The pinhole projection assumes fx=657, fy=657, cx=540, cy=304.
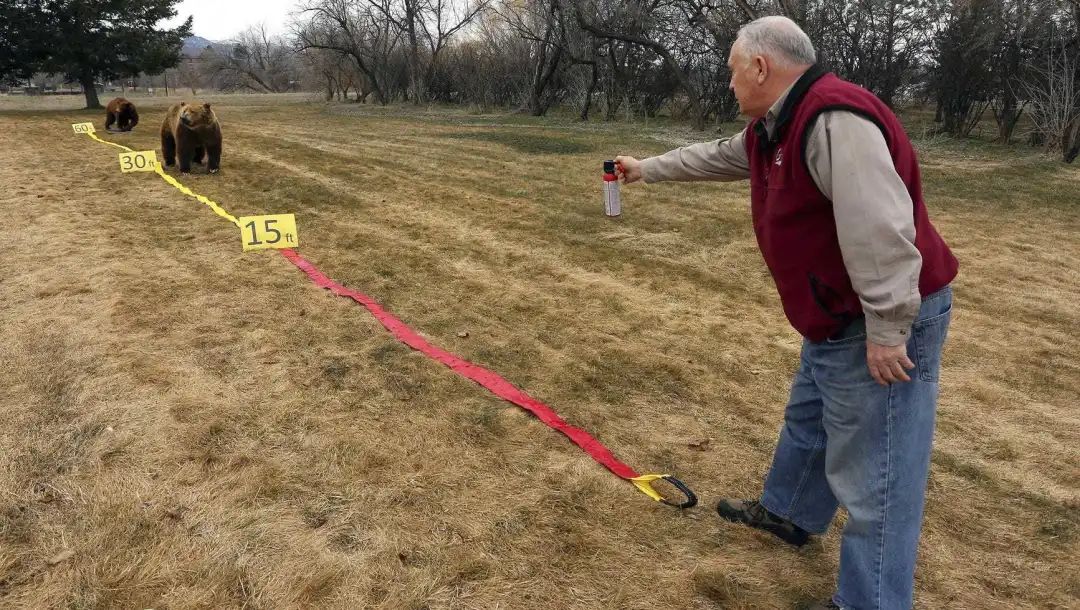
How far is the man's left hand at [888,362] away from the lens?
Answer: 1608 millimetres

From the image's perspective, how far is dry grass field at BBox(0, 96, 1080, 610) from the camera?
7.18 feet

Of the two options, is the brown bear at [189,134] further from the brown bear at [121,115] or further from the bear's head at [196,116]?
the brown bear at [121,115]

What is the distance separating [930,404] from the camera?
1.76 m

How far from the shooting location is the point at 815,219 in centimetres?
169

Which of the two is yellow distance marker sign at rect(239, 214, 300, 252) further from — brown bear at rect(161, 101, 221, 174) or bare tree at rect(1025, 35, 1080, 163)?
bare tree at rect(1025, 35, 1080, 163)

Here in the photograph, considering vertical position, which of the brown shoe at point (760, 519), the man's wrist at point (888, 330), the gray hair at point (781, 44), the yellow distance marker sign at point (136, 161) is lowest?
the brown shoe at point (760, 519)

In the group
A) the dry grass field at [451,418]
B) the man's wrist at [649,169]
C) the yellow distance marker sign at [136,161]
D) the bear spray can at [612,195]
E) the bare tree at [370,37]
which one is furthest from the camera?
the bare tree at [370,37]

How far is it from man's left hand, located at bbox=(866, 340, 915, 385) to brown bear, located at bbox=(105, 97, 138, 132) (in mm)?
17231

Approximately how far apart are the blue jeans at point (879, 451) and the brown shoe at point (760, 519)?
44 centimetres

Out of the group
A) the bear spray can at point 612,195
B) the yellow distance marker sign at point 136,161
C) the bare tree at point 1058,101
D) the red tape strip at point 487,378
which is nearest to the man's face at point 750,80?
the bear spray can at point 612,195

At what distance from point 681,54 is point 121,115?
1557 cm

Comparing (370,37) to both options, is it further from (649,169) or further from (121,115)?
(649,169)

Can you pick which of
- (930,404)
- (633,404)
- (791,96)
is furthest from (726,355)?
(791,96)

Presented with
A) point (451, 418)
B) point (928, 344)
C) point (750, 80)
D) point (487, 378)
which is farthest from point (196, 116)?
point (928, 344)
